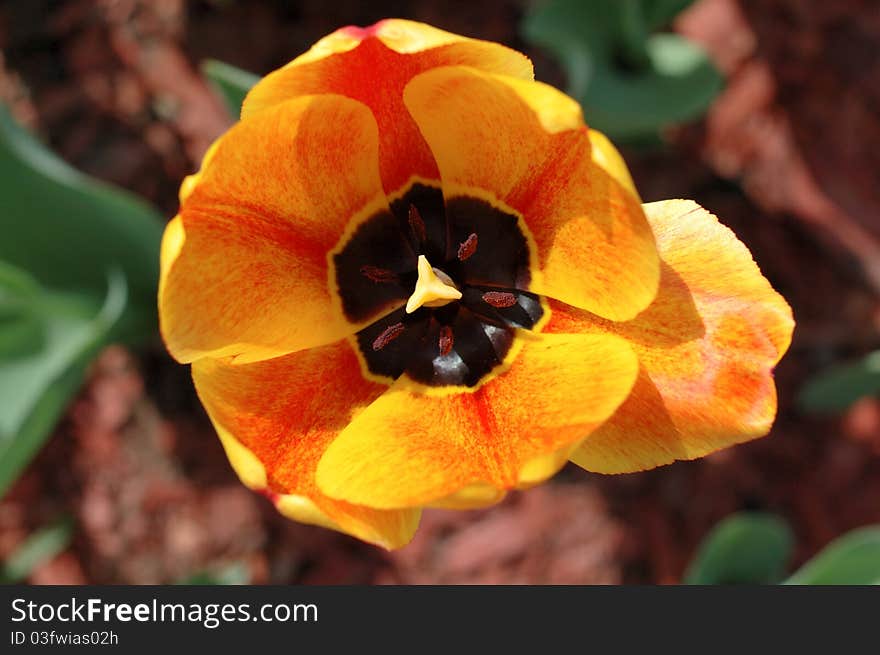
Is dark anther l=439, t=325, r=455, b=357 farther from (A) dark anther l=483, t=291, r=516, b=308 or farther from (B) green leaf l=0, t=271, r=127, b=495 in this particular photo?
(B) green leaf l=0, t=271, r=127, b=495

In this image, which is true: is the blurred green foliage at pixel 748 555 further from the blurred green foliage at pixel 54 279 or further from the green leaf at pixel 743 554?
the blurred green foliage at pixel 54 279

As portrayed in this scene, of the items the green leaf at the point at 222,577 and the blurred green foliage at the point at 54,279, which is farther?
the green leaf at the point at 222,577

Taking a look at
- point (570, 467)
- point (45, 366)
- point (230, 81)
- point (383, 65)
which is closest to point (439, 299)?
point (383, 65)

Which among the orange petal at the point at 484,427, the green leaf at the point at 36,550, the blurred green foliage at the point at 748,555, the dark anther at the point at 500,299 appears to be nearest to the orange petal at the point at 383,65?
the dark anther at the point at 500,299

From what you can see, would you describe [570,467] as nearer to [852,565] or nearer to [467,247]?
[852,565]

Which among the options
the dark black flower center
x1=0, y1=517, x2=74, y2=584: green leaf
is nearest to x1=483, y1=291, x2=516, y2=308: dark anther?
the dark black flower center

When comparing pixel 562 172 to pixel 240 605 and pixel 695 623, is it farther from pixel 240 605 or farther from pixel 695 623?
pixel 240 605
